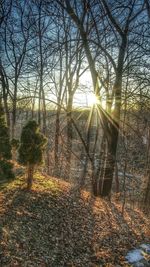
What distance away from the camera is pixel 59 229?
7.06 meters

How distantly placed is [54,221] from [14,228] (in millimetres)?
1303

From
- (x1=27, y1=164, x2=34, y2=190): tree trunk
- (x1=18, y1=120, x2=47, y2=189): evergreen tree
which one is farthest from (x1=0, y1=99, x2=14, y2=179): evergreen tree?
(x1=27, y1=164, x2=34, y2=190): tree trunk

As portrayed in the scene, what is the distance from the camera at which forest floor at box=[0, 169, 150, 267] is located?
5.84 meters

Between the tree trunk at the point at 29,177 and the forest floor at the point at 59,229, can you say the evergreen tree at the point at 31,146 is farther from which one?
the forest floor at the point at 59,229

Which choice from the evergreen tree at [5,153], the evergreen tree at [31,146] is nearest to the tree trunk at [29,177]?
the evergreen tree at [31,146]

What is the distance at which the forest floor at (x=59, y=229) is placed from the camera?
5.84 m

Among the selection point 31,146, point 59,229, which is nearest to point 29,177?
point 31,146

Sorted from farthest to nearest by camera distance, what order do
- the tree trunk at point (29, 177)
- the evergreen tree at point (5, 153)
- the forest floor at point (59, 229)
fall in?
1. the tree trunk at point (29, 177)
2. the evergreen tree at point (5, 153)
3. the forest floor at point (59, 229)

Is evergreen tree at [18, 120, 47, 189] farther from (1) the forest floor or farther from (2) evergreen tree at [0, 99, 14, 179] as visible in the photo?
(1) the forest floor

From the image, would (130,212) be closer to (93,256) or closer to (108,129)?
(108,129)

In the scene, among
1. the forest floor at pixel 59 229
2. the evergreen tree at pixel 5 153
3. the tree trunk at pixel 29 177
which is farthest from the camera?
the tree trunk at pixel 29 177

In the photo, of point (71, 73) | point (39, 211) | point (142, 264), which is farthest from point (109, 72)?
point (142, 264)

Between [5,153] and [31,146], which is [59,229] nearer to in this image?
[31,146]

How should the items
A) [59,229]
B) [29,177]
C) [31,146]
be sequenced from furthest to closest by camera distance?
1. [29,177]
2. [31,146]
3. [59,229]
